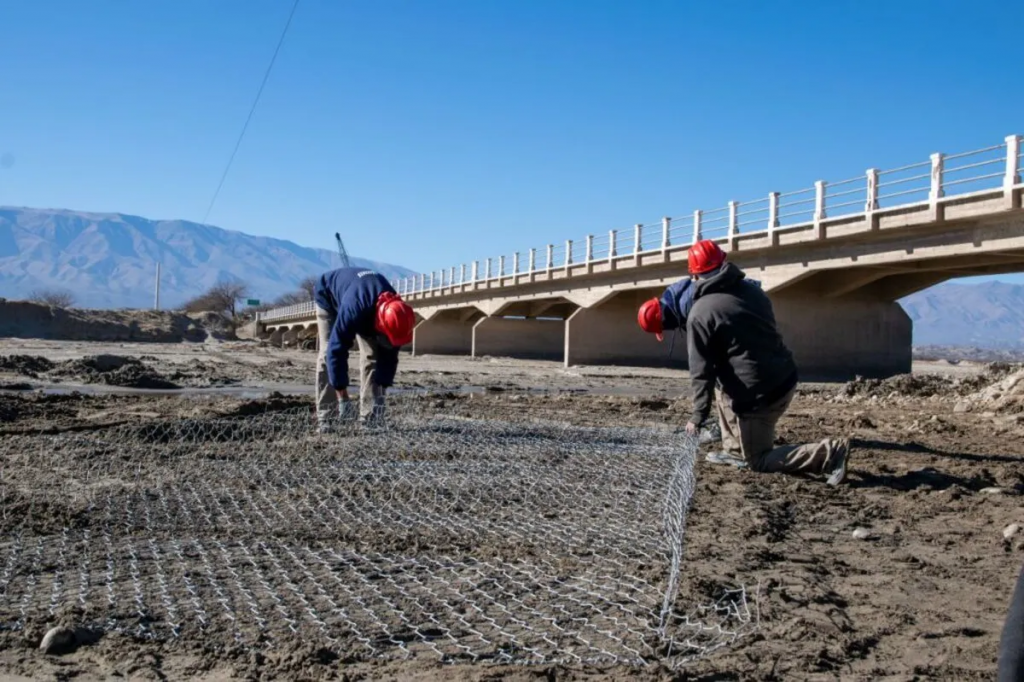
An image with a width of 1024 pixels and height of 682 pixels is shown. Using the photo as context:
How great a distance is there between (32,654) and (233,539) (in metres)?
1.56

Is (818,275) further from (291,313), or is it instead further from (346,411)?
(291,313)

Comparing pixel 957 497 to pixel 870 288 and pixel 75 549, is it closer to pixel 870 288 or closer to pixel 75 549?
pixel 75 549

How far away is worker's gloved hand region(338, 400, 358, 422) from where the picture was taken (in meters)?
8.46

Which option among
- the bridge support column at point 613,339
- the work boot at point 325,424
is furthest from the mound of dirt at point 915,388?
the bridge support column at point 613,339

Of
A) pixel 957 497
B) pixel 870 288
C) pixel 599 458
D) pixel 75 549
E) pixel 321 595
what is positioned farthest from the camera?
pixel 870 288

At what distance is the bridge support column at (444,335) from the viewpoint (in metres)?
48.9

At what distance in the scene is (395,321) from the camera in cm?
793

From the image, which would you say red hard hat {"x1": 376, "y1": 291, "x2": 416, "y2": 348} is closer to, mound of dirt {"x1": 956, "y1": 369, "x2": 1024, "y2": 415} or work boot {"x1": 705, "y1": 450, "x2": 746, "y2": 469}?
work boot {"x1": 705, "y1": 450, "x2": 746, "y2": 469}

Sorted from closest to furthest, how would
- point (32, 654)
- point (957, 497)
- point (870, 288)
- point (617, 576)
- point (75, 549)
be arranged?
1. point (32, 654)
2. point (617, 576)
3. point (75, 549)
4. point (957, 497)
5. point (870, 288)

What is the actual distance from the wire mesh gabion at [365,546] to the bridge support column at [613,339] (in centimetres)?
2594

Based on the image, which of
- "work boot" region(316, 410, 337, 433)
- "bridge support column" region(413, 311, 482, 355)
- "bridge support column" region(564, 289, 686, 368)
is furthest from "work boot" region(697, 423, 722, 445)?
"bridge support column" region(413, 311, 482, 355)

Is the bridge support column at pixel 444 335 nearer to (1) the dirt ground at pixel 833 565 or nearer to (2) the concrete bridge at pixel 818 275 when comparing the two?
(2) the concrete bridge at pixel 818 275

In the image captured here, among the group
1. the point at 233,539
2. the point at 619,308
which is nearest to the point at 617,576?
the point at 233,539

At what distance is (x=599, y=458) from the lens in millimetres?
7539
